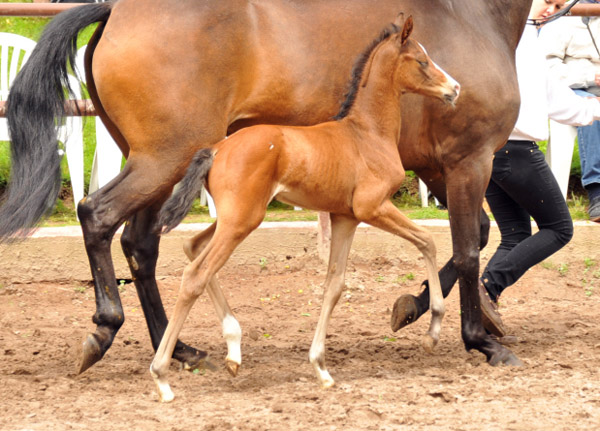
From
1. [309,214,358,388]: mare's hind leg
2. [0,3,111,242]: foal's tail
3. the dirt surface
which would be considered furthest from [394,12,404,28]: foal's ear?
the dirt surface

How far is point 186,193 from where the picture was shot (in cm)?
382

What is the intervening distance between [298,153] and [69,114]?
1350 millimetres

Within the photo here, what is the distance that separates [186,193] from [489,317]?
2.06m

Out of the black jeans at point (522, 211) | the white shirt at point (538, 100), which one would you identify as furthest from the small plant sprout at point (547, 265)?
the white shirt at point (538, 100)

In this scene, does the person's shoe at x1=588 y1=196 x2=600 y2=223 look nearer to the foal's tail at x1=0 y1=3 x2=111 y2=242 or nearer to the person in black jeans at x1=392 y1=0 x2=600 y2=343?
the person in black jeans at x1=392 y1=0 x2=600 y2=343

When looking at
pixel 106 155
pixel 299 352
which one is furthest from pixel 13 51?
pixel 299 352

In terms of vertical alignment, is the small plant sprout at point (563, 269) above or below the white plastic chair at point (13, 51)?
below

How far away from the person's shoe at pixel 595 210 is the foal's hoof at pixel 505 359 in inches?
108

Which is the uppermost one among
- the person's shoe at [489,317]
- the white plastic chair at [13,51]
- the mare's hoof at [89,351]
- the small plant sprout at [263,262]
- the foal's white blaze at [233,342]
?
the white plastic chair at [13,51]

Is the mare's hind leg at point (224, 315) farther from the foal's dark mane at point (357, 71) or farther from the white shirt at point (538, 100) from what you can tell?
the white shirt at point (538, 100)

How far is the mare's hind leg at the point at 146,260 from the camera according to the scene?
4.71 metres

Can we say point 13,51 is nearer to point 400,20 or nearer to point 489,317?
point 400,20

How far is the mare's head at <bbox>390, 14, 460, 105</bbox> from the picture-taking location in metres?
4.21

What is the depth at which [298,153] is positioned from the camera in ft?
13.0
